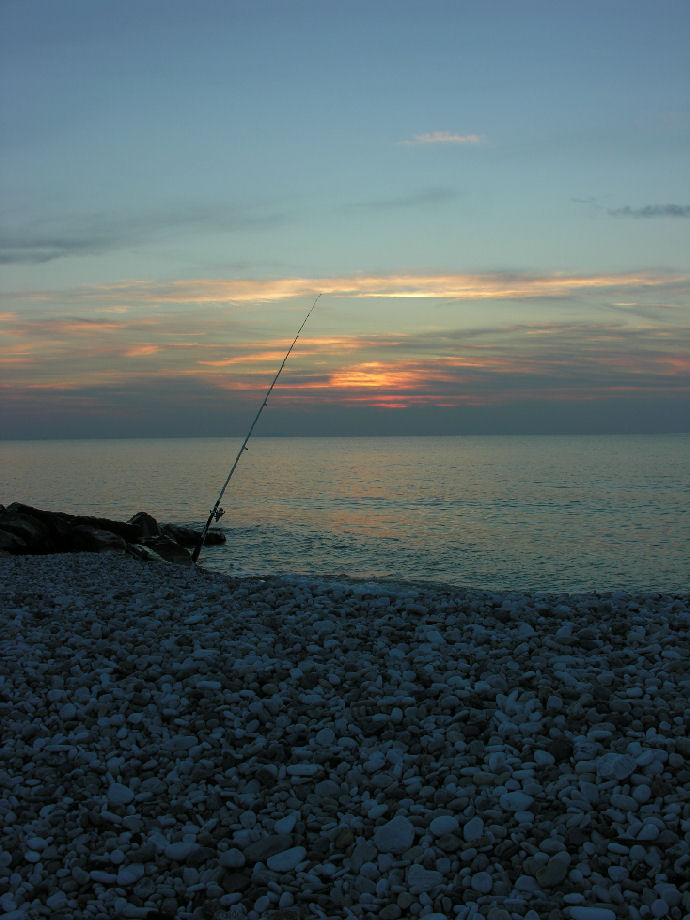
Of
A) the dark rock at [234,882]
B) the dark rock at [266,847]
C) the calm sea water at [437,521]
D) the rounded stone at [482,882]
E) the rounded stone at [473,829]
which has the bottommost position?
the calm sea water at [437,521]

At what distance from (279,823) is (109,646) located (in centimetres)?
335

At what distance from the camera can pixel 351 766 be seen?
5039 mm

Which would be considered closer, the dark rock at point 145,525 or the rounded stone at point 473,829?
the rounded stone at point 473,829

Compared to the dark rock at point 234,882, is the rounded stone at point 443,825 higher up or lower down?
higher up

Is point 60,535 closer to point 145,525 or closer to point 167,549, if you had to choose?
point 167,549

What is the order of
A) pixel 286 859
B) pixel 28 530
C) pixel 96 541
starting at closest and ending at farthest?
1. pixel 286 859
2. pixel 28 530
3. pixel 96 541

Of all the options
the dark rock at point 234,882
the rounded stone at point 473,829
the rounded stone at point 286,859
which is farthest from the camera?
the rounded stone at point 473,829

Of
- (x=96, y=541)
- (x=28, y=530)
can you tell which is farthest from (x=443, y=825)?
(x=28, y=530)

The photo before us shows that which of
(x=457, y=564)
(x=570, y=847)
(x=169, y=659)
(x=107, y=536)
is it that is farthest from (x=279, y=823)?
(x=457, y=564)

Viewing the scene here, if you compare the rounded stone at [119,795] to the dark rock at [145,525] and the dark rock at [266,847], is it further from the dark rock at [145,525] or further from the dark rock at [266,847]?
the dark rock at [145,525]

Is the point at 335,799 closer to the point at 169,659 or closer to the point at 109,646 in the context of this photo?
the point at 169,659

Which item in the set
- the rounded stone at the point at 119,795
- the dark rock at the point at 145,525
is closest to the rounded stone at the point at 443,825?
the rounded stone at the point at 119,795

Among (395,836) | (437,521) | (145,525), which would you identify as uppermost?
(145,525)

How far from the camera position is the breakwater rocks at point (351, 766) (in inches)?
155
